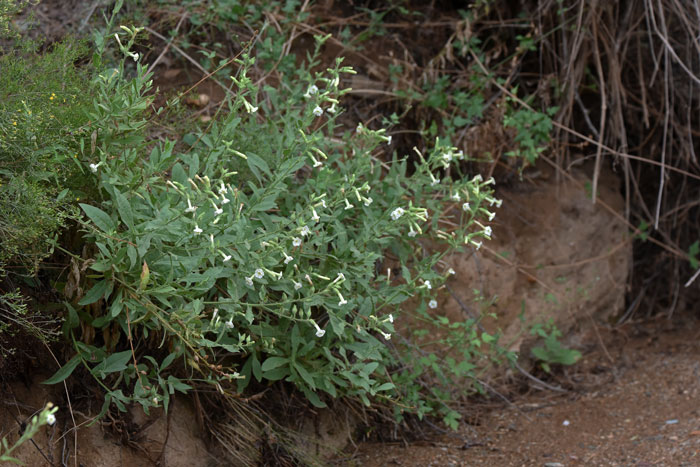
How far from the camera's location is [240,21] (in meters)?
3.58

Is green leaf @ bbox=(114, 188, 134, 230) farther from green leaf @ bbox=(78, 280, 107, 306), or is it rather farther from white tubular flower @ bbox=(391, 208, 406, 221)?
white tubular flower @ bbox=(391, 208, 406, 221)

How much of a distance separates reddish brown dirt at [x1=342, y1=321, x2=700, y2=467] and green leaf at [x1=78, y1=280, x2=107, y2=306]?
3.98 ft

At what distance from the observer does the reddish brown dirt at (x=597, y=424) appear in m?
2.95

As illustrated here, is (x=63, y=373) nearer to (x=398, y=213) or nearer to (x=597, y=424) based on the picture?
(x=398, y=213)

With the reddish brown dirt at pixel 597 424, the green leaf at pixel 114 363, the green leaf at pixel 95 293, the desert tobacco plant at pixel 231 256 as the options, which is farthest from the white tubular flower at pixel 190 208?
the reddish brown dirt at pixel 597 424

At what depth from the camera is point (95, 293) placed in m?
2.14

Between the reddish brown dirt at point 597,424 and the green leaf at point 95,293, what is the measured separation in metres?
1.21

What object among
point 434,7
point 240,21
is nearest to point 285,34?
point 240,21

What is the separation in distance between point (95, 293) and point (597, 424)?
218 cm

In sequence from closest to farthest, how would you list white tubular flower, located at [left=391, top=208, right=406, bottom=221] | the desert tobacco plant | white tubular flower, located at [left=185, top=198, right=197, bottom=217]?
white tubular flower, located at [left=185, top=198, right=197, bottom=217] < the desert tobacco plant < white tubular flower, located at [left=391, top=208, right=406, bottom=221]

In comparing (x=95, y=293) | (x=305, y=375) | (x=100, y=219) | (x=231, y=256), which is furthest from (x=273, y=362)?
(x=100, y=219)

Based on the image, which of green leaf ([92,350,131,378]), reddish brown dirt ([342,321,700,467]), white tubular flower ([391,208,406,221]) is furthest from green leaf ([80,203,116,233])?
reddish brown dirt ([342,321,700,467])

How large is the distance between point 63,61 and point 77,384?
1016 mm

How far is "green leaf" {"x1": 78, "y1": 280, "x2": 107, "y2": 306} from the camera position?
6.98ft
